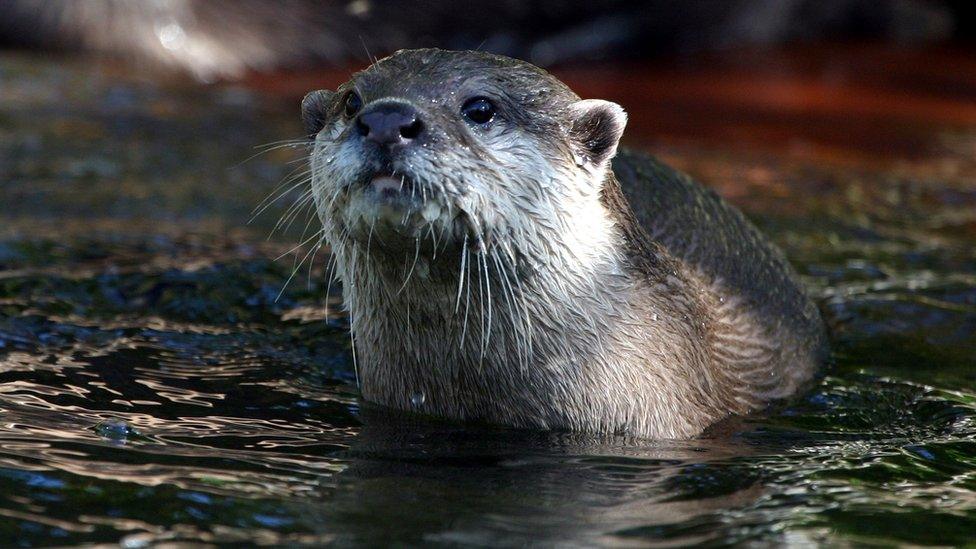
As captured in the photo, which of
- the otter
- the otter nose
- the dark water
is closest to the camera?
the dark water

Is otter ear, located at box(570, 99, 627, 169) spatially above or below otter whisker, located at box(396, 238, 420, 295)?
above

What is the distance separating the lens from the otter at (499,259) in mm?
3344

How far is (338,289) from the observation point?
529 centimetres

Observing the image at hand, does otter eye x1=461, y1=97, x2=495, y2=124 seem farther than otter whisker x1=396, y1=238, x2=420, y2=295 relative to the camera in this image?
Yes

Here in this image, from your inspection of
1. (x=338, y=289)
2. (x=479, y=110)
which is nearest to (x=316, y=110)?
(x=479, y=110)

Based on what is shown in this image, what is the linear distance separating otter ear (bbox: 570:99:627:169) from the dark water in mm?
724

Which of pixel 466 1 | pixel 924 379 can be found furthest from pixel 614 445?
pixel 466 1

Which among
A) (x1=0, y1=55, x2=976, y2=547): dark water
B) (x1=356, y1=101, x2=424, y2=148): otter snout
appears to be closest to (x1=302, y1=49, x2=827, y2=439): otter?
(x1=356, y1=101, x2=424, y2=148): otter snout

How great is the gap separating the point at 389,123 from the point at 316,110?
0.78m

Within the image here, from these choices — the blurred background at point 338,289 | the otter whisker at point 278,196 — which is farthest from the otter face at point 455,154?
the blurred background at point 338,289

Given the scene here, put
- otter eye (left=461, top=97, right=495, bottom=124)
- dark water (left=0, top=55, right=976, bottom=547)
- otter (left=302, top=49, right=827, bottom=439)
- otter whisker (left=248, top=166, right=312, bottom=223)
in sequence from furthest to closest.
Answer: otter whisker (left=248, top=166, right=312, bottom=223) < otter eye (left=461, top=97, right=495, bottom=124) < otter (left=302, top=49, right=827, bottom=439) < dark water (left=0, top=55, right=976, bottom=547)

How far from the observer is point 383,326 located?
3799 millimetres

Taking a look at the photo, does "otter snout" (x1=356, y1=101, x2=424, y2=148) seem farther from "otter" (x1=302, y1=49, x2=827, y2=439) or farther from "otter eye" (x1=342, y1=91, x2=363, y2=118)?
"otter eye" (x1=342, y1=91, x2=363, y2=118)

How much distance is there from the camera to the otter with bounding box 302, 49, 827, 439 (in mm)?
3344
